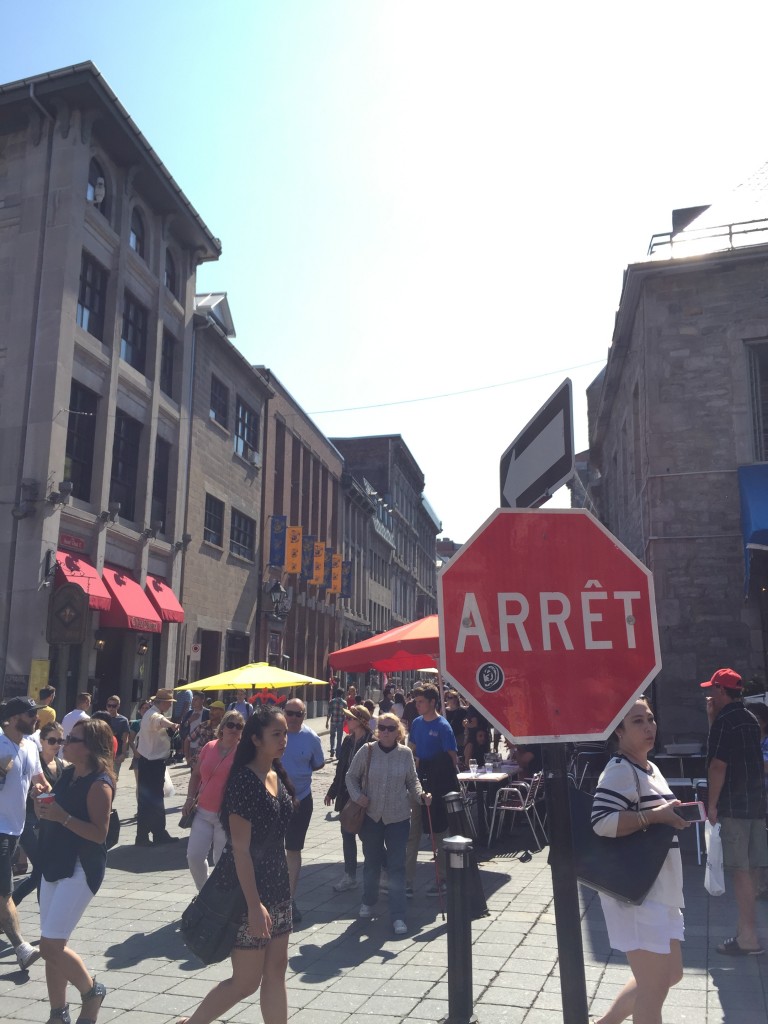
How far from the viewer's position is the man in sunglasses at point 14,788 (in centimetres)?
618

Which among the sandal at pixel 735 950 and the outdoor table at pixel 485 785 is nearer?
the sandal at pixel 735 950

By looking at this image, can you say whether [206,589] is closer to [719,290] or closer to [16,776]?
[719,290]

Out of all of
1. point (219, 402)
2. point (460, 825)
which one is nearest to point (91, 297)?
point (219, 402)

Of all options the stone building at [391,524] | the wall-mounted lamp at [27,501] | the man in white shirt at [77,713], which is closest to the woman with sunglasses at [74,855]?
the man in white shirt at [77,713]

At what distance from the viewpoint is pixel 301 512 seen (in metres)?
40.6

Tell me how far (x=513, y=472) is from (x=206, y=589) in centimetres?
2572

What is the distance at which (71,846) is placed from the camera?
5.09m

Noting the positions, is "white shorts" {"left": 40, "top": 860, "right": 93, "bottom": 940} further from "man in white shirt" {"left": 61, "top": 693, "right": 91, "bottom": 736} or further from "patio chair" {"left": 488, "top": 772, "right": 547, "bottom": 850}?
"man in white shirt" {"left": 61, "top": 693, "right": 91, "bottom": 736}

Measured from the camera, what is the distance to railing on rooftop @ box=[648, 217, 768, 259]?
56.1ft

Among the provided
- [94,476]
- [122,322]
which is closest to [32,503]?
[94,476]

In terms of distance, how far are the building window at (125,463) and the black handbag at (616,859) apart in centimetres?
2117

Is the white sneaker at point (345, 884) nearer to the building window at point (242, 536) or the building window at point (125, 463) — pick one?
the building window at point (125, 463)

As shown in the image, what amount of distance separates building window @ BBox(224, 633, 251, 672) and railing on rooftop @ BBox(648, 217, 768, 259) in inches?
771

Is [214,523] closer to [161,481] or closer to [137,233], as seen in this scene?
[161,481]
